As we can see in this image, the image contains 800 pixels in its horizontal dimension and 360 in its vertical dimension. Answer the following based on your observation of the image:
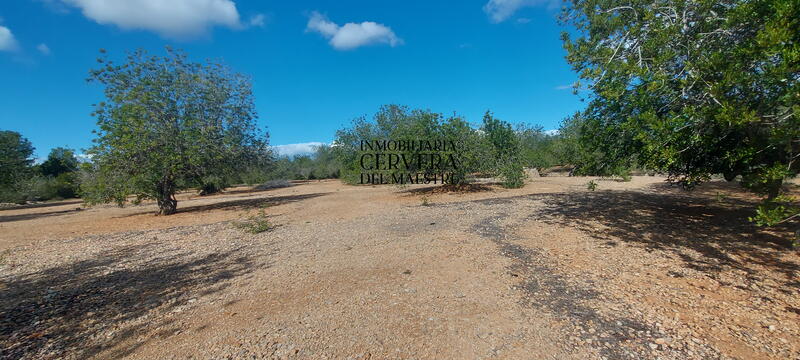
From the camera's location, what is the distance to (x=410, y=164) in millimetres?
14172

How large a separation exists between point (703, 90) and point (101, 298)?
874cm

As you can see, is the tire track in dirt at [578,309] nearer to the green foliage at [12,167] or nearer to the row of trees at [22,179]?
the row of trees at [22,179]

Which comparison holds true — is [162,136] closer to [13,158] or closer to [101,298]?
[101,298]

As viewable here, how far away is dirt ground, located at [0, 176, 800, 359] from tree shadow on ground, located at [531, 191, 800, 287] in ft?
0.14

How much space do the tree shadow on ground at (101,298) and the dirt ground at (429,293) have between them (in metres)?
0.02

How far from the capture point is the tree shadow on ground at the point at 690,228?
164 inches

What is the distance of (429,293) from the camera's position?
3508 mm

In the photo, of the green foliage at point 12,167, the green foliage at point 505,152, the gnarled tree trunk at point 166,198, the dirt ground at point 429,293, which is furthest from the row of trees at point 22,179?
the green foliage at point 505,152

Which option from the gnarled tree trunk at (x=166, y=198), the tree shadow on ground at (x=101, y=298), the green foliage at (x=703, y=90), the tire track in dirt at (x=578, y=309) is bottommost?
the tire track in dirt at (x=578, y=309)

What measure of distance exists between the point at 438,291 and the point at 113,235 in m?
9.67

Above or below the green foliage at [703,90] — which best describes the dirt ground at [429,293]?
below

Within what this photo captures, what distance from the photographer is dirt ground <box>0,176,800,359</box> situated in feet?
8.40

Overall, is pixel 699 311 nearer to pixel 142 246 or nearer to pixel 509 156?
pixel 142 246

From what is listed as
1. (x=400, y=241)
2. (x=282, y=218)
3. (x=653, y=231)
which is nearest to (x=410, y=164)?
(x=282, y=218)
